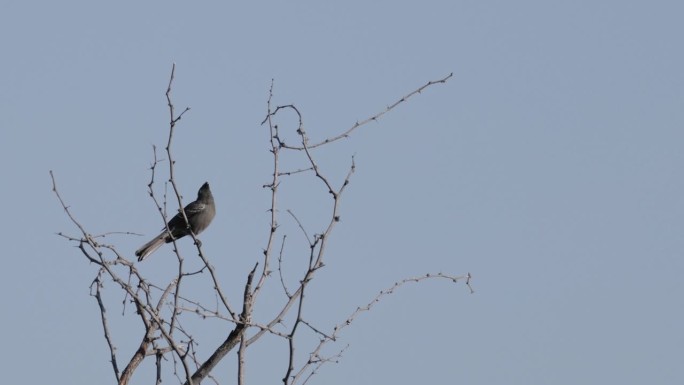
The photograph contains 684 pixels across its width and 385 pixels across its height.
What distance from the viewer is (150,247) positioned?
33.0ft

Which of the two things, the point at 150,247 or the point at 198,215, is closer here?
the point at 150,247

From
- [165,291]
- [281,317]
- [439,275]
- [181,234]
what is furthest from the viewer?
[181,234]

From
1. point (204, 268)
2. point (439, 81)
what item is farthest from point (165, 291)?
point (439, 81)

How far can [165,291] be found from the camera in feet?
22.1

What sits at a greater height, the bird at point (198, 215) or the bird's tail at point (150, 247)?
the bird at point (198, 215)

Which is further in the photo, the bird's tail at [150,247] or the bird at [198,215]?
the bird at [198,215]

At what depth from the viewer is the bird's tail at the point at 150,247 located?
9.99 m

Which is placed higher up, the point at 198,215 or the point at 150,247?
the point at 198,215

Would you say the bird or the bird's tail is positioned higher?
the bird

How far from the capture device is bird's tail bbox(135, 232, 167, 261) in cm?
999

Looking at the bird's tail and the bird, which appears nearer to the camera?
the bird's tail

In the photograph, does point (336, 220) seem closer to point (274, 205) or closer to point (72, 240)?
point (274, 205)

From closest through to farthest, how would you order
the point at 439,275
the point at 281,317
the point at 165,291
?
1. the point at 281,317
2. the point at 439,275
3. the point at 165,291

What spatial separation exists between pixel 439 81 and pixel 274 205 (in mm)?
1275
